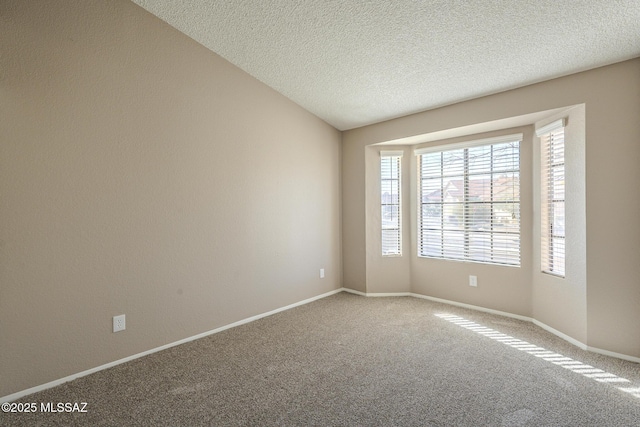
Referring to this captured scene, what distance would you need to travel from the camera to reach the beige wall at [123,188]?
2096mm

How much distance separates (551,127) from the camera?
9.93 ft

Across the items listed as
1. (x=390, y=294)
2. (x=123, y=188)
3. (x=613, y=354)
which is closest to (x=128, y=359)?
(x=123, y=188)

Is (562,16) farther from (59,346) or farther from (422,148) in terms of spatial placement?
(59,346)

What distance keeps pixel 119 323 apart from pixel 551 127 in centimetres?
433

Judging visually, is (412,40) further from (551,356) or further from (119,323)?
(119,323)

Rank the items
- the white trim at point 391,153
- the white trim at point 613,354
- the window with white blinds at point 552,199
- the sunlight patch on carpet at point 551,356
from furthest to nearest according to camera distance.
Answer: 1. the white trim at point 391,153
2. the window with white blinds at point 552,199
3. the white trim at point 613,354
4. the sunlight patch on carpet at point 551,356

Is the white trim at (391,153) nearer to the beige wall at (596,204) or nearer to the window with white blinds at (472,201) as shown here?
the window with white blinds at (472,201)

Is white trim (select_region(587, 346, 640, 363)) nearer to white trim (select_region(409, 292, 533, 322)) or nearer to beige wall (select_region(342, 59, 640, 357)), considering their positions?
beige wall (select_region(342, 59, 640, 357))

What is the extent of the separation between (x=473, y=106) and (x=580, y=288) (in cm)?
205

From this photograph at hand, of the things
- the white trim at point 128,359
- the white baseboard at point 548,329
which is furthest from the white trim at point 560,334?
the white trim at point 128,359

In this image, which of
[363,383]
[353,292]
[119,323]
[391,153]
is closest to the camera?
[363,383]

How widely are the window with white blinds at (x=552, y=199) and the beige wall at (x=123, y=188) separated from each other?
2.89m

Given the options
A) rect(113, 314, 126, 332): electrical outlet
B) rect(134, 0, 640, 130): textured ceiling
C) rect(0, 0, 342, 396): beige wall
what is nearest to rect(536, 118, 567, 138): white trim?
rect(134, 0, 640, 130): textured ceiling

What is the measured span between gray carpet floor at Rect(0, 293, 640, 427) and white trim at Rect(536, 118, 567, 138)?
2.02m
